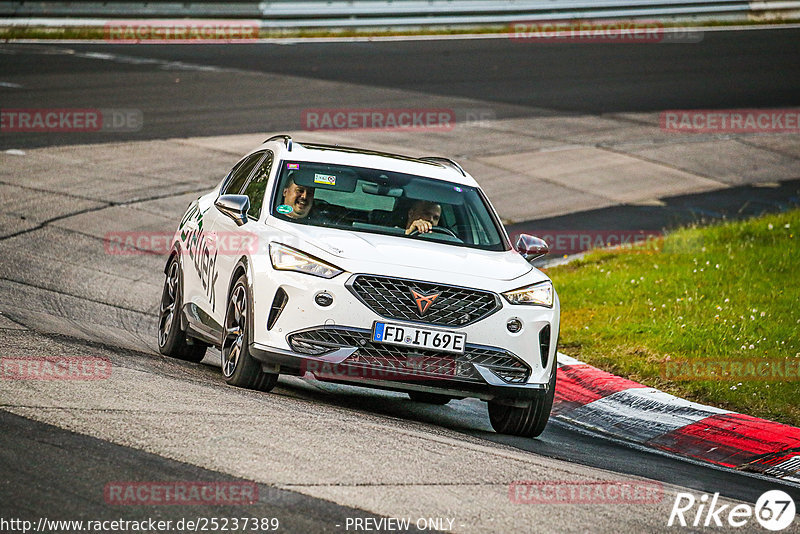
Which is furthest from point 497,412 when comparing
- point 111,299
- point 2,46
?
point 2,46

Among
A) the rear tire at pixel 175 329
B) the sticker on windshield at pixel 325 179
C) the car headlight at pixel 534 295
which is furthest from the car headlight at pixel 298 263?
the rear tire at pixel 175 329

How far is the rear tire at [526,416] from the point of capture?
8.23 m

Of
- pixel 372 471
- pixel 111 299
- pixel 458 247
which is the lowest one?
pixel 111 299

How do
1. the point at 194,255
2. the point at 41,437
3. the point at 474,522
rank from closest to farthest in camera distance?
the point at 474,522
the point at 41,437
the point at 194,255

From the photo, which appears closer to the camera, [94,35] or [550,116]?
[550,116]

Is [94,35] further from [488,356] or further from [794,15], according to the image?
[488,356]

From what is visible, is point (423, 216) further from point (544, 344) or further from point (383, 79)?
point (383, 79)

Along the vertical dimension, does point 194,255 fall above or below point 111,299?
above

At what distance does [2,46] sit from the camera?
2808 cm

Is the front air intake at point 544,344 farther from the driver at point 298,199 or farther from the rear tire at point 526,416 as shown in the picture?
the driver at point 298,199

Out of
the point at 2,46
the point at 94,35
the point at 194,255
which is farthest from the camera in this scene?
the point at 94,35

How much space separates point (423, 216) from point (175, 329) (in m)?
2.39

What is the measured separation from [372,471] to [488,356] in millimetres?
1911

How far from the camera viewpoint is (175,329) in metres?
9.88
